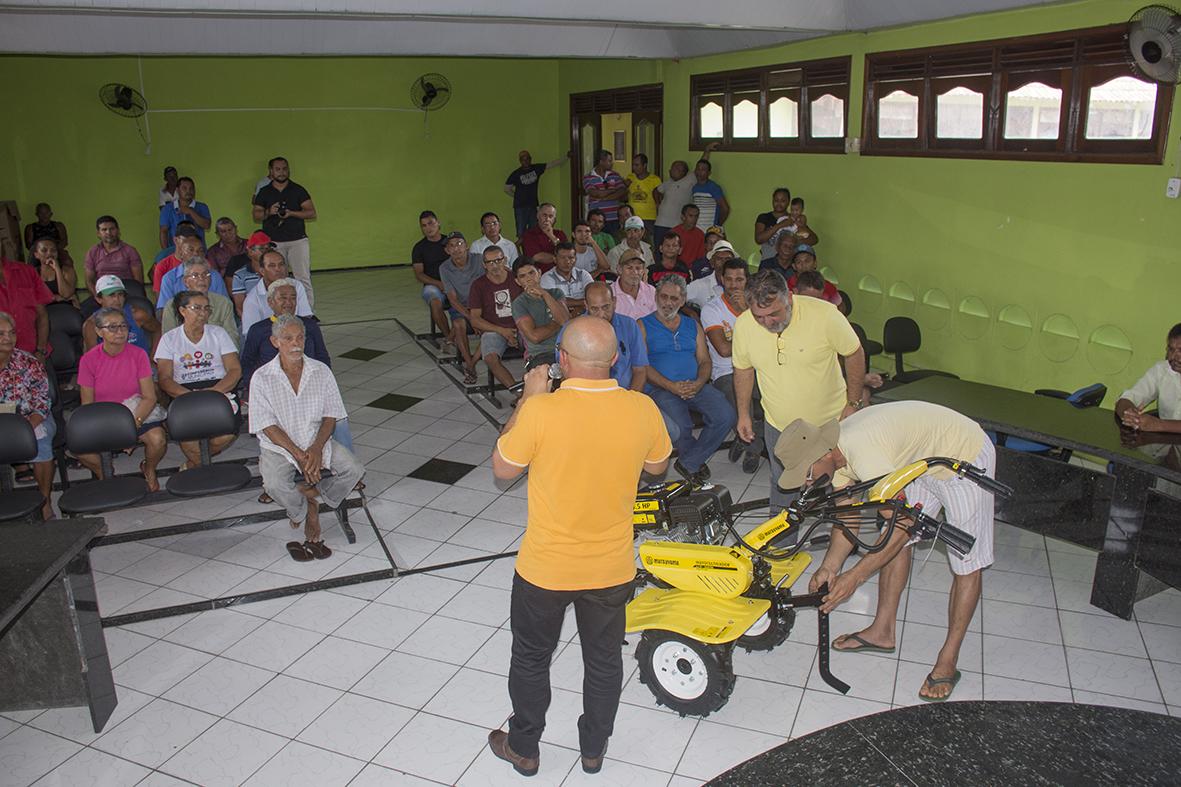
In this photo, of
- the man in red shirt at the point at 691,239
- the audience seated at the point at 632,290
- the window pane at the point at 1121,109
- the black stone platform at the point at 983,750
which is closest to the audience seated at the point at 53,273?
the audience seated at the point at 632,290

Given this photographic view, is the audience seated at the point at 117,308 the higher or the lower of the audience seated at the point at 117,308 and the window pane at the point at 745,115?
the lower

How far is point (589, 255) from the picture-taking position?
8.52 meters

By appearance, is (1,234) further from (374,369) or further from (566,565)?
(566,565)

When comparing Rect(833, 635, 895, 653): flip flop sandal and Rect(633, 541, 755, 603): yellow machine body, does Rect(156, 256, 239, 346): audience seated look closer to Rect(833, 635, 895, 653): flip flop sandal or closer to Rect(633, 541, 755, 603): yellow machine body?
Rect(633, 541, 755, 603): yellow machine body

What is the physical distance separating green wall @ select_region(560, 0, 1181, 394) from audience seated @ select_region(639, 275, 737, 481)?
2.53 meters

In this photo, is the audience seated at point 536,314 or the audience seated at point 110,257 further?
the audience seated at point 110,257

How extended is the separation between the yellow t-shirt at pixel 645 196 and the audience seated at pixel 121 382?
693 cm

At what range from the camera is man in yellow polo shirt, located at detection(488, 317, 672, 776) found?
270cm

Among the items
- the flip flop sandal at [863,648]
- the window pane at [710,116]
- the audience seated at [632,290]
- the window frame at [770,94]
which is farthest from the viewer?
the window pane at [710,116]

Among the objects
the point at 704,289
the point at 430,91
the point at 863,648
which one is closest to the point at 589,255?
the point at 704,289

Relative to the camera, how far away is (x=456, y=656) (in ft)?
12.6

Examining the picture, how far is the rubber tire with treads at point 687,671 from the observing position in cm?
330

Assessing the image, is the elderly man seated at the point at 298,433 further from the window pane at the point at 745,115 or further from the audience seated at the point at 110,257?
the window pane at the point at 745,115

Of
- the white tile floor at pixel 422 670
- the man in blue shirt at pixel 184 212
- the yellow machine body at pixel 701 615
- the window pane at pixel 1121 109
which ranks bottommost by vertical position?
the white tile floor at pixel 422 670
